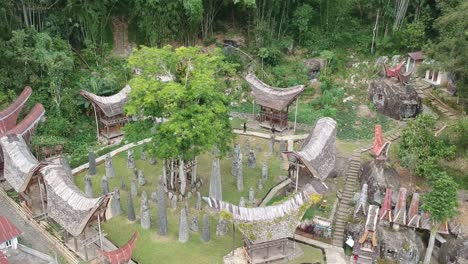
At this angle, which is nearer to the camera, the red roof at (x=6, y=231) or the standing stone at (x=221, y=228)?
the red roof at (x=6, y=231)

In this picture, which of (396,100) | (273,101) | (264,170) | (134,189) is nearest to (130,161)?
Answer: (134,189)

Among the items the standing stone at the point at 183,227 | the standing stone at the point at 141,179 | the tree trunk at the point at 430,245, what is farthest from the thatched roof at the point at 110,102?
the tree trunk at the point at 430,245

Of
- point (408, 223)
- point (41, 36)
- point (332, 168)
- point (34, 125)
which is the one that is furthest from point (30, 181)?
point (408, 223)

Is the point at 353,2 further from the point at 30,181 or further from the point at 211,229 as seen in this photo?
the point at 30,181

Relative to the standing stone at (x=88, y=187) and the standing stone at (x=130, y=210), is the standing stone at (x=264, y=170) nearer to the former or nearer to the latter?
the standing stone at (x=130, y=210)

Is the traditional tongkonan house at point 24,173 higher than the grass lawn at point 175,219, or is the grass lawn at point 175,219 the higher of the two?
the traditional tongkonan house at point 24,173

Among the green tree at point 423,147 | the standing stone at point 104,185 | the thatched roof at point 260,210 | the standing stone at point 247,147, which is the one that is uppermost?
the green tree at point 423,147

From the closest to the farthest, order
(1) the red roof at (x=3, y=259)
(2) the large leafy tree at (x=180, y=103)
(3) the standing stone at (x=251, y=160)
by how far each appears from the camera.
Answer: (1) the red roof at (x=3, y=259) < (2) the large leafy tree at (x=180, y=103) < (3) the standing stone at (x=251, y=160)

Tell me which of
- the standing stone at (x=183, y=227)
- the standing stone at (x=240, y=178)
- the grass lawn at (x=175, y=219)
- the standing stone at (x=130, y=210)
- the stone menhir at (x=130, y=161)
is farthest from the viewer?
the stone menhir at (x=130, y=161)
